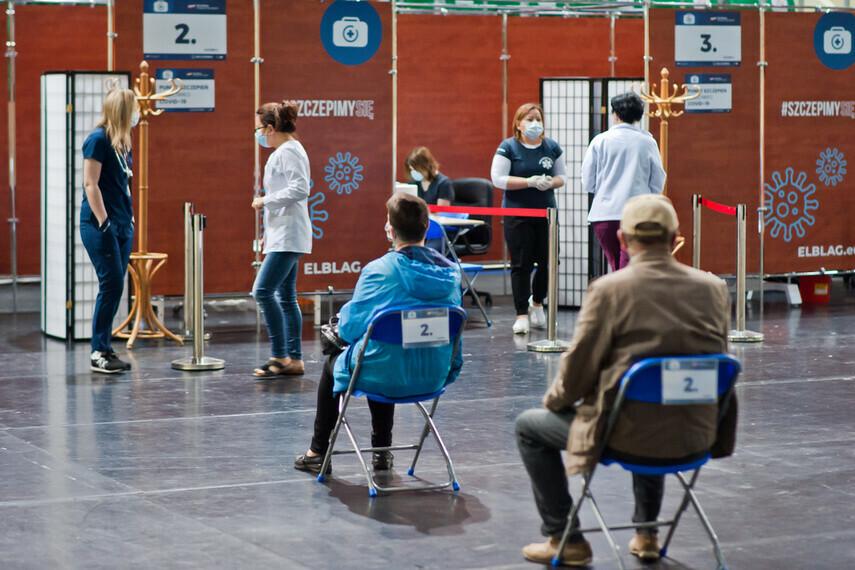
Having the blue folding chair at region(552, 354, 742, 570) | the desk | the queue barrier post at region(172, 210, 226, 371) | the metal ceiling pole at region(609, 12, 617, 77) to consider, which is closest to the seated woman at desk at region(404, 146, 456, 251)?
the desk

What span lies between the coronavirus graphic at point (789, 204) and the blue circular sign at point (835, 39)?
3.09 ft

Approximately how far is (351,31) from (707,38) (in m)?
2.65

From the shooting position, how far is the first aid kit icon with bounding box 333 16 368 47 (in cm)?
915

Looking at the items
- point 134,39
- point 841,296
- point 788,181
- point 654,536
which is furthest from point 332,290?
point 654,536

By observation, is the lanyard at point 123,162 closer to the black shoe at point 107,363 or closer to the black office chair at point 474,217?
the black shoe at point 107,363

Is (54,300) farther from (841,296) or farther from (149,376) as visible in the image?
(841,296)

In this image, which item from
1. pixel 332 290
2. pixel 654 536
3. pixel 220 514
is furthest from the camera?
pixel 332 290

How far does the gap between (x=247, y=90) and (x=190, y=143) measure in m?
→ 0.54

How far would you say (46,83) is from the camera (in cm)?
842

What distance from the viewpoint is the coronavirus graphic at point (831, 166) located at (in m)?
10.3

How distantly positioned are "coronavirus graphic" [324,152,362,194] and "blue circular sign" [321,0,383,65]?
2.21 feet

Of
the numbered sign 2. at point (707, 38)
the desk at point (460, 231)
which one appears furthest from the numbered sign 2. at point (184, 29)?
the numbered sign 2. at point (707, 38)

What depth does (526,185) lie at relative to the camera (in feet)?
27.9

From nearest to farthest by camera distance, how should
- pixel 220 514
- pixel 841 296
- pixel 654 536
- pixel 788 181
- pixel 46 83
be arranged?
pixel 654 536 < pixel 220 514 < pixel 46 83 < pixel 788 181 < pixel 841 296
